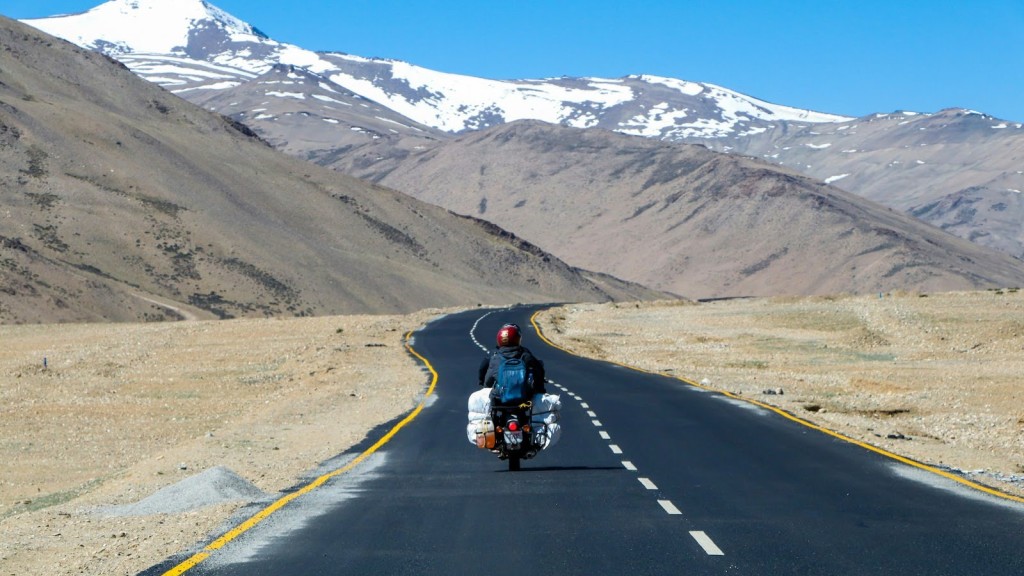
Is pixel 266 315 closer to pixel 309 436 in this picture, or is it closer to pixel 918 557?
pixel 309 436

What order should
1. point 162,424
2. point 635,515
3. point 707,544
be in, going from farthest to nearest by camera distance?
point 162,424, point 635,515, point 707,544

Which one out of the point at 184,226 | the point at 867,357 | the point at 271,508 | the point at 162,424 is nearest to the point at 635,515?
the point at 271,508

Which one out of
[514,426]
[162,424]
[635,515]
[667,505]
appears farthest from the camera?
[162,424]

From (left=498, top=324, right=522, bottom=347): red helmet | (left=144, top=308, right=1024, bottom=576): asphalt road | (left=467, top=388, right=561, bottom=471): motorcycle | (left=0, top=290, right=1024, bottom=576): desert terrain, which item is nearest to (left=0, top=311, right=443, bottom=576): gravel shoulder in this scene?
(left=0, top=290, right=1024, bottom=576): desert terrain

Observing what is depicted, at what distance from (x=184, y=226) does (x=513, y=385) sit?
105122 mm

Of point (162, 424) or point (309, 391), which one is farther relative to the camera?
point (309, 391)

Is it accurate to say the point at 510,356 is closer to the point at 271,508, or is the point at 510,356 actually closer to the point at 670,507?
the point at 670,507

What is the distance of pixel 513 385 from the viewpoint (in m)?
15.6

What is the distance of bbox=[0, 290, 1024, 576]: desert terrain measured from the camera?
15.1 metres

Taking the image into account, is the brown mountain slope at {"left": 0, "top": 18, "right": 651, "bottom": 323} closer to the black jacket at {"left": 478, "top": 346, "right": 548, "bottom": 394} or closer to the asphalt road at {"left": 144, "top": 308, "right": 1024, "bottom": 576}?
the asphalt road at {"left": 144, "top": 308, "right": 1024, "bottom": 576}

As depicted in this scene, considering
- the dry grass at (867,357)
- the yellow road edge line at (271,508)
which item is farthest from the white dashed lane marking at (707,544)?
the dry grass at (867,357)

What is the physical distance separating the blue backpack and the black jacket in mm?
99

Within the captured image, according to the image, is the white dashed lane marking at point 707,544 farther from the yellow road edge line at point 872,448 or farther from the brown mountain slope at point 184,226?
the brown mountain slope at point 184,226

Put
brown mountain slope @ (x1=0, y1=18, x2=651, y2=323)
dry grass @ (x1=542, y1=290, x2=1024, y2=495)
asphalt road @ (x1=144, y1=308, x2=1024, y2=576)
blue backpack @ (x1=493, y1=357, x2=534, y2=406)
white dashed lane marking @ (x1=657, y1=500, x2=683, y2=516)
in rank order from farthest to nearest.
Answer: brown mountain slope @ (x1=0, y1=18, x2=651, y2=323)
dry grass @ (x1=542, y1=290, x2=1024, y2=495)
blue backpack @ (x1=493, y1=357, x2=534, y2=406)
white dashed lane marking @ (x1=657, y1=500, x2=683, y2=516)
asphalt road @ (x1=144, y1=308, x2=1024, y2=576)
